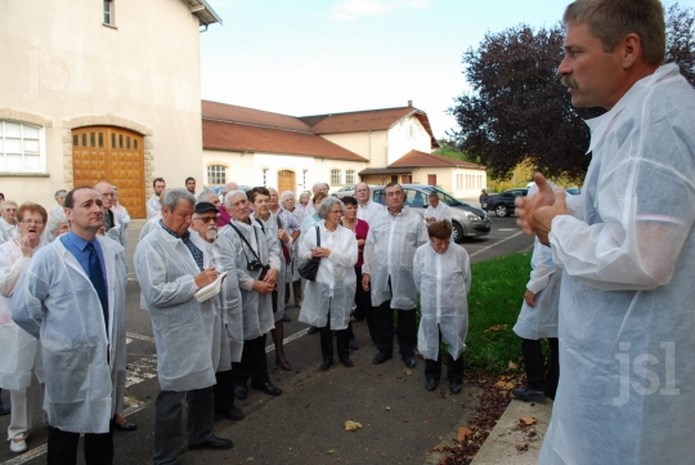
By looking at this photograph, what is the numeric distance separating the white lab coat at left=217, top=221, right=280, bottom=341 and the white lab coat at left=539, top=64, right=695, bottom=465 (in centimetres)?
364

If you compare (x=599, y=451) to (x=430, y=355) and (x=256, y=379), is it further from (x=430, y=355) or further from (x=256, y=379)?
(x=256, y=379)

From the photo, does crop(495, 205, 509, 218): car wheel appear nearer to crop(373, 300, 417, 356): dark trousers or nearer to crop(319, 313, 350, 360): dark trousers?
crop(373, 300, 417, 356): dark trousers

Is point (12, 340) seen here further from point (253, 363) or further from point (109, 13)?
point (109, 13)

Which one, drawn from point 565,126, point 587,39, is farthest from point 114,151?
point 587,39

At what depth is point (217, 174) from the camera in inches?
1070

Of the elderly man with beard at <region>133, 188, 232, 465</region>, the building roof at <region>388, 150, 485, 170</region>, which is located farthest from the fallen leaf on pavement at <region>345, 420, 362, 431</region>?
the building roof at <region>388, 150, 485, 170</region>

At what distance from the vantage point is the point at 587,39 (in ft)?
4.90

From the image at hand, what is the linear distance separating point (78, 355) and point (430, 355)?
3196 millimetres

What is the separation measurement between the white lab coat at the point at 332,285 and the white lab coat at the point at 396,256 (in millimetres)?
489

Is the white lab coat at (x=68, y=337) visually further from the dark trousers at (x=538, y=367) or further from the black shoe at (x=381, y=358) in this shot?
the dark trousers at (x=538, y=367)

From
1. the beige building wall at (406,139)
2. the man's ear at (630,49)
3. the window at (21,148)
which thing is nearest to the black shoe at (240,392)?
the man's ear at (630,49)

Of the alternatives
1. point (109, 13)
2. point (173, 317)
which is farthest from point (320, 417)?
point (109, 13)

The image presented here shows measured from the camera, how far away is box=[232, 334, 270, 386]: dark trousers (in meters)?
5.07

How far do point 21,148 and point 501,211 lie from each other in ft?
83.6
